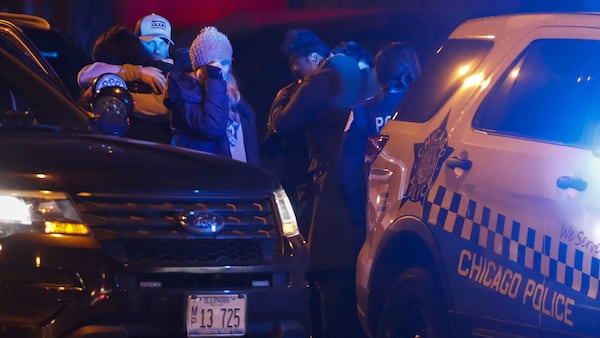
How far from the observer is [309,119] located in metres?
7.85

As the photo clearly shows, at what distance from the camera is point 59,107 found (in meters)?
6.21

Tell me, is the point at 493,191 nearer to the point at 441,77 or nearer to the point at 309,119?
the point at 441,77

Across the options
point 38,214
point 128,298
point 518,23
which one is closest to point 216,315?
point 128,298

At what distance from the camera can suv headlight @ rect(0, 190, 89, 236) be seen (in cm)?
494

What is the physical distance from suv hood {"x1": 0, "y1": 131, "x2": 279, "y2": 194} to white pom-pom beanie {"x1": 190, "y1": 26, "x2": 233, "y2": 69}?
2.06 metres

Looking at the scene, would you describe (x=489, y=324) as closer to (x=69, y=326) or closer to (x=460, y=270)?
(x=460, y=270)

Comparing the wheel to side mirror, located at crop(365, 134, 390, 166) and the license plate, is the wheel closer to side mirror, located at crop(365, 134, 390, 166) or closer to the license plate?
side mirror, located at crop(365, 134, 390, 166)

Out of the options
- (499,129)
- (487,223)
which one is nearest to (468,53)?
(499,129)

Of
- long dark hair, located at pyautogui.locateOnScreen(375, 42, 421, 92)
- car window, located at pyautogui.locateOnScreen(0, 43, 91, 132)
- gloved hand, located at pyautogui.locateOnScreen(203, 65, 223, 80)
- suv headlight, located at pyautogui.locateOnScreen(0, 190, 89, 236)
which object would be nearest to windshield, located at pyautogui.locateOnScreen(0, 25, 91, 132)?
car window, located at pyautogui.locateOnScreen(0, 43, 91, 132)

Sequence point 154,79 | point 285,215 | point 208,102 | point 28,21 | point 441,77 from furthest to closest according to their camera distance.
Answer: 1. point 28,21
2. point 154,79
3. point 208,102
4. point 441,77
5. point 285,215

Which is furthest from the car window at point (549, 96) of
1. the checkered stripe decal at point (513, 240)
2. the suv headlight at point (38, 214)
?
the suv headlight at point (38, 214)

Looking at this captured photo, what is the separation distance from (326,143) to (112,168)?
2.64 m

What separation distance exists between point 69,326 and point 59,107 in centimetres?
161

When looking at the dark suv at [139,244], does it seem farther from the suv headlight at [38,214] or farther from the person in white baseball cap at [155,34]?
the person in white baseball cap at [155,34]
